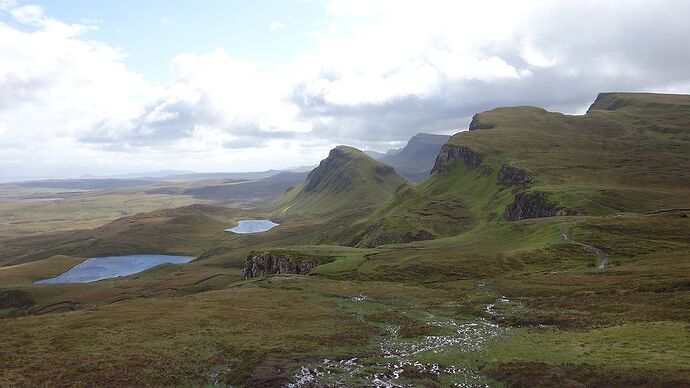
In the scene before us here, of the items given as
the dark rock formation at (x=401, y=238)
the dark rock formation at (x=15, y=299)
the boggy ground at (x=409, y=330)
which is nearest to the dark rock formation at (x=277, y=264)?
the boggy ground at (x=409, y=330)

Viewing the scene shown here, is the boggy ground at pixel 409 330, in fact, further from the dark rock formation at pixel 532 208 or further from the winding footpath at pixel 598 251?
the dark rock formation at pixel 532 208

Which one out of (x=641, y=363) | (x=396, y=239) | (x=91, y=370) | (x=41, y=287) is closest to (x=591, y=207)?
(x=396, y=239)

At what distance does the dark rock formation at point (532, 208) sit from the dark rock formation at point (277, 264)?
8221cm

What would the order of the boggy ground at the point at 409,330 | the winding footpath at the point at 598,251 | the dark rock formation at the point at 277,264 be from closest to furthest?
the boggy ground at the point at 409,330 < the winding footpath at the point at 598,251 < the dark rock formation at the point at 277,264

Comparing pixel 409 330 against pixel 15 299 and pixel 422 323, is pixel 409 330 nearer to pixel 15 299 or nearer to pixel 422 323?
pixel 422 323

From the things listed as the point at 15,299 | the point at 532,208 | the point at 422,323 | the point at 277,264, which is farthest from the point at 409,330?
the point at 15,299

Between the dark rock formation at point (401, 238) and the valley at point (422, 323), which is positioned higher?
the valley at point (422, 323)

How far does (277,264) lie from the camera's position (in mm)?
119000

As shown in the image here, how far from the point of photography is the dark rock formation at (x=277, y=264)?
113750 mm

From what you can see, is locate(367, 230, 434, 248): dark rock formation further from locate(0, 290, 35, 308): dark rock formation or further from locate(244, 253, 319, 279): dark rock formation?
locate(0, 290, 35, 308): dark rock formation

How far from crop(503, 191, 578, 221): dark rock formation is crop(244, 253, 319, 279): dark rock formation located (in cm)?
8221


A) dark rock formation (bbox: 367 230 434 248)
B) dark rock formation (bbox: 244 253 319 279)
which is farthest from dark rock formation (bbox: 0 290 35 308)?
dark rock formation (bbox: 367 230 434 248)

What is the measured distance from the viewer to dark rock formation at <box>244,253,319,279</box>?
11375 centimetres

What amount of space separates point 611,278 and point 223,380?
59.2 m
